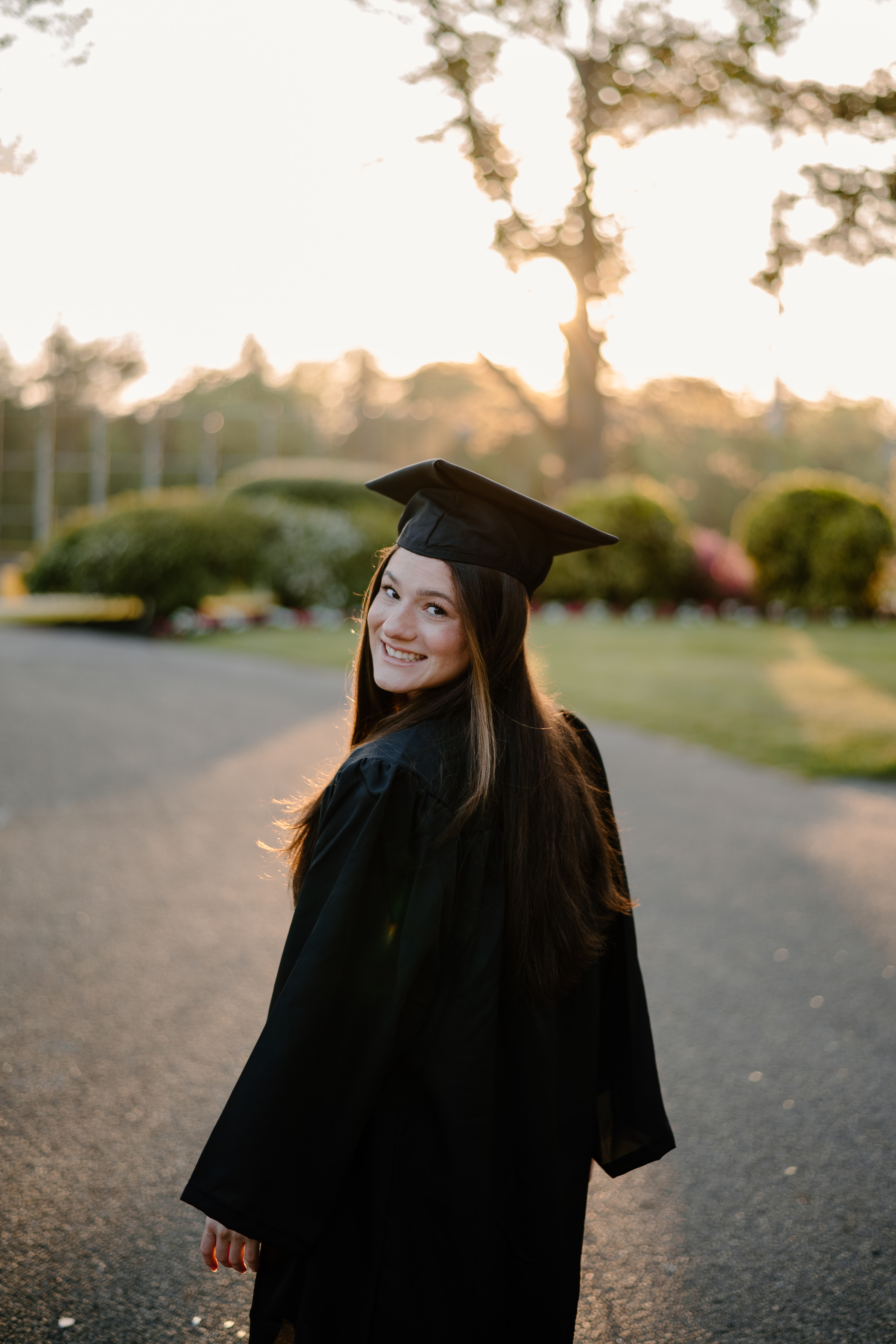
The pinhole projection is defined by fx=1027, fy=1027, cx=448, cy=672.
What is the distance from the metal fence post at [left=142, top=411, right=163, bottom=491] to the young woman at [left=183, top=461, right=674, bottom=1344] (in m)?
36.2

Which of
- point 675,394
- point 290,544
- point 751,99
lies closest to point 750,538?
point 290,544

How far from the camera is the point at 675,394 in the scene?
30.0m

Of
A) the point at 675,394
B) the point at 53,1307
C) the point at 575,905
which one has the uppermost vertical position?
the point at 675,394

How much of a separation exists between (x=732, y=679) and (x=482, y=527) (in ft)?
28.3

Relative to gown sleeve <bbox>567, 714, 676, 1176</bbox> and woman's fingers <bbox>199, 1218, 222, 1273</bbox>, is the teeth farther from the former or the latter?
woman's fingers <bbox>199, 1218, 222, 1273</bbox>

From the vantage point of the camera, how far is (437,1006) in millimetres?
1657

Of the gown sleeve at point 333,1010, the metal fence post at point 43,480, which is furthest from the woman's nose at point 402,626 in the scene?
the metal fence post at point 43,480

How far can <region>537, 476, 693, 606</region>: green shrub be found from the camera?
53.5 ft

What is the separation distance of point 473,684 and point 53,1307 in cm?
159

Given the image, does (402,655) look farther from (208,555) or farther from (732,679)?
(208,555)

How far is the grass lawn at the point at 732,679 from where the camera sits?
7.47 metres

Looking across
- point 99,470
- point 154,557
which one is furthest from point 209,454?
point 154,557

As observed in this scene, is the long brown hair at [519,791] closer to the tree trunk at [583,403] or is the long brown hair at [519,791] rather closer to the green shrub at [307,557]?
the green shrub at [307,557]

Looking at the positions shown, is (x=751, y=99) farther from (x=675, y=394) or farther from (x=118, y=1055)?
(x=675, y=394)
